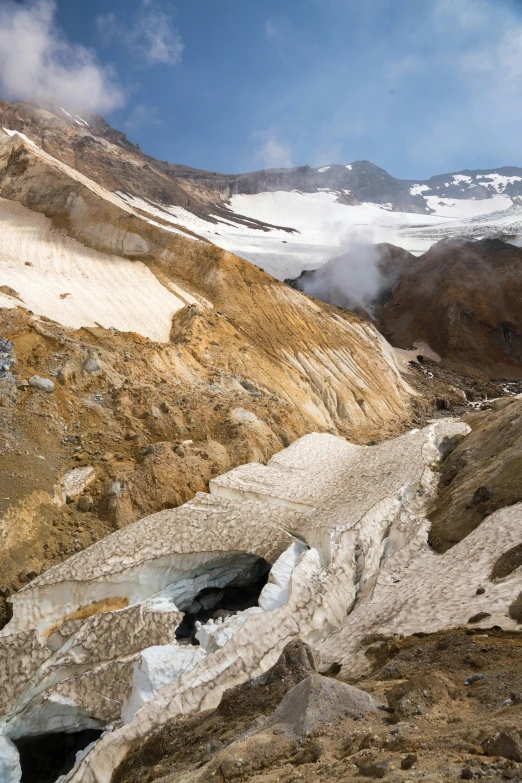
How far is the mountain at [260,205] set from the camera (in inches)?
3086

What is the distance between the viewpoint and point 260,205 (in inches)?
5315

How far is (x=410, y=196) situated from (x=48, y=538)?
202476 millimetres

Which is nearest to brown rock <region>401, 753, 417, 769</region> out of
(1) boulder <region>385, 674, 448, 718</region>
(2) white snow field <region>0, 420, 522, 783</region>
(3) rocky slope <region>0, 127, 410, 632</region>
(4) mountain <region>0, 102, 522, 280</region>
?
(1) boulder <region>385, 674, 448, 718</region>

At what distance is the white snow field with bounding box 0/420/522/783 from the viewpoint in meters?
9.16

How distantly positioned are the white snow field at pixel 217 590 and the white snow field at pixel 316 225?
58530 millimetres

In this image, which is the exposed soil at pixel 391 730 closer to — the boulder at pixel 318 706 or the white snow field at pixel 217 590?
the boulder at pixel 318 706

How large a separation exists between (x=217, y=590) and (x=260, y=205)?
133187 millimetres

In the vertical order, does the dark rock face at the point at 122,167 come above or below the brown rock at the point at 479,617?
above

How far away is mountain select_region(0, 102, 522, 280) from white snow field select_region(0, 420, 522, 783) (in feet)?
140

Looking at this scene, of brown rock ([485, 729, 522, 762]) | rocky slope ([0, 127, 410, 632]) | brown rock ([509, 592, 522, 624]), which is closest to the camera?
brown rock ([485, 729, 522, 762])

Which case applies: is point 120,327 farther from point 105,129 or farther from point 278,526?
point 105,129

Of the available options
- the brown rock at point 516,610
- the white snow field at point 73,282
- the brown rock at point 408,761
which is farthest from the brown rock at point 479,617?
the white snow field at point 73,282

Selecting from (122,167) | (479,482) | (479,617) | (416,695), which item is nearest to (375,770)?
(416,695)

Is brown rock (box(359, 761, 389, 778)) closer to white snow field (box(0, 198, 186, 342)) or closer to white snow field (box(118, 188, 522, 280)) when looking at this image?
white snow field (box(0, 198, 186, 342))
